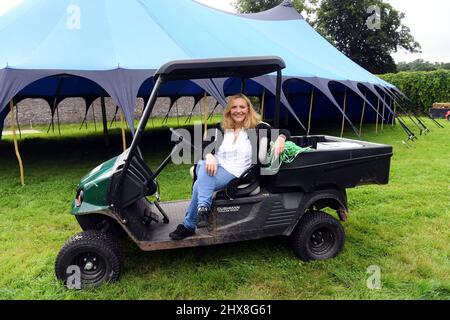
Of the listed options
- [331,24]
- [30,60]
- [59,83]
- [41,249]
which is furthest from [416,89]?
[41,249]

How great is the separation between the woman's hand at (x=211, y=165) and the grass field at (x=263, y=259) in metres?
0.87

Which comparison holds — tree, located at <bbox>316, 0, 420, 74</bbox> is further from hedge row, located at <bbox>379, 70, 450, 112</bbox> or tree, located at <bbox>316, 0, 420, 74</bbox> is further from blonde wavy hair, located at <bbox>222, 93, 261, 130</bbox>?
blonde wavy hair, located at <bbox>222, 93, 261, 130</bbox>

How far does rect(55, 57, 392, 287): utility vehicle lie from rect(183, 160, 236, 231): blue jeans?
2.9 inches

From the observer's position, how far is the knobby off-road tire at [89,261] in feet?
9.47

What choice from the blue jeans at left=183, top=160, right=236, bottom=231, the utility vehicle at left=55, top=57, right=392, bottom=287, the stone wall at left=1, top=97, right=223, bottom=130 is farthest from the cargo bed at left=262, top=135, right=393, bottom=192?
the stone wall at left=1, top=97, right=223, bottom=130

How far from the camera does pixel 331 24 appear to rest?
33.9m

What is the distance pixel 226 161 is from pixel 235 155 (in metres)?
0.09

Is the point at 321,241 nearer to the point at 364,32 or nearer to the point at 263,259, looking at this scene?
the point at 263,259

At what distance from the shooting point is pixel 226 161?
3.11 metres

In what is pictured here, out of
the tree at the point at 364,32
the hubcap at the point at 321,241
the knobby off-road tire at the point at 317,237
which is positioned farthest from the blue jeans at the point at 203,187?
the tree at the point at 364,32

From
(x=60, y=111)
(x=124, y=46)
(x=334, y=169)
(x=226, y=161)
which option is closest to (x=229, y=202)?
(x=226, y=161)

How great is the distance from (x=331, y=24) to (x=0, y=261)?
115 ft

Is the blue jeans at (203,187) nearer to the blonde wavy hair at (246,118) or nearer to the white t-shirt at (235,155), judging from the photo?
the white t-shirt at (235,155)
